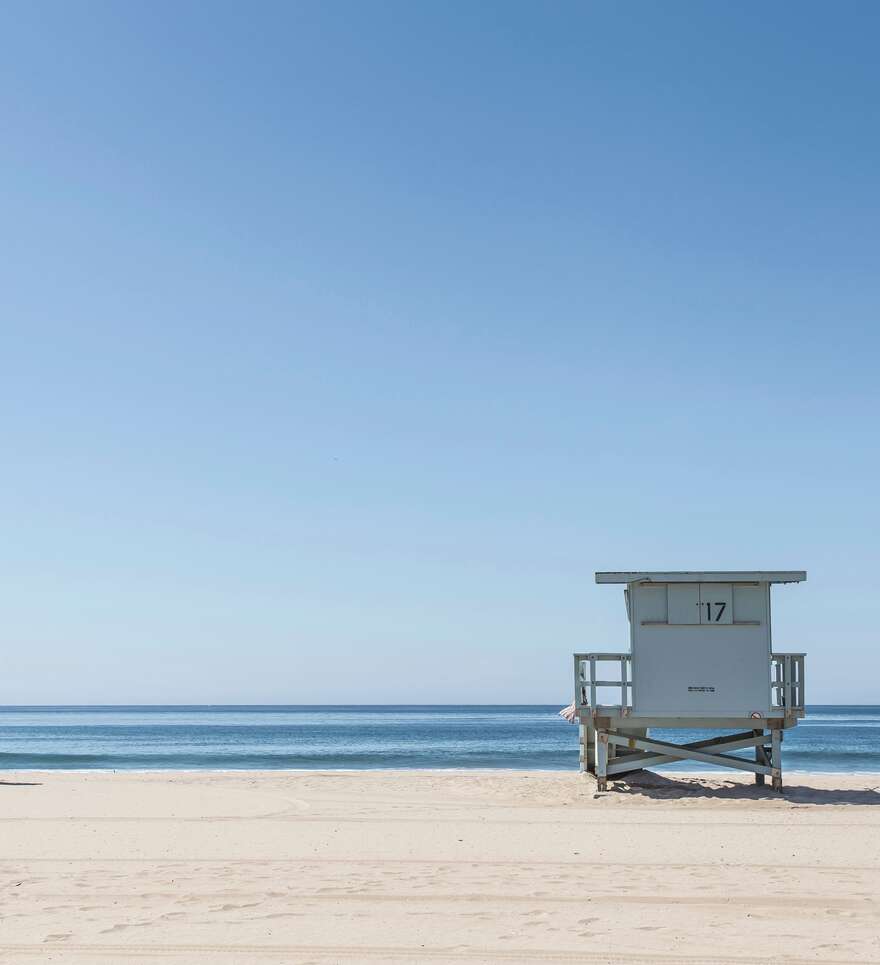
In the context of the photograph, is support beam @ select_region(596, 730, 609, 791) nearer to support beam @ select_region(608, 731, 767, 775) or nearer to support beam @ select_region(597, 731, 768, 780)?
support beam @ select_region(597, 731, 768, 780)

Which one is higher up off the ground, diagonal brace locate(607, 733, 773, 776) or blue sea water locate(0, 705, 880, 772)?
diagonal brace locate(607, 733, 773, 776)

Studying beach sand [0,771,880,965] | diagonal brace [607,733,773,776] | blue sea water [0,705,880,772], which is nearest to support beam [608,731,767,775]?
diagonal brace [607,733,773,776]

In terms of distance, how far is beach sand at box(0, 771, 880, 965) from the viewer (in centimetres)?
817

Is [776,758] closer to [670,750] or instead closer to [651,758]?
[670,750]

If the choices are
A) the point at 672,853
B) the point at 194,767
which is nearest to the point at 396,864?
the point at 672,853

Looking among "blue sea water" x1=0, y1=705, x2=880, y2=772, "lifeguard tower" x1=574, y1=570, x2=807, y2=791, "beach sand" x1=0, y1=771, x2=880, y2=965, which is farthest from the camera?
"blue sea water" x1=0, y1=705, x2=880, y2=772

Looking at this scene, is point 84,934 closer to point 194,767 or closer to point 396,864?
point 396,864

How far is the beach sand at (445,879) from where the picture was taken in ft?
26.8

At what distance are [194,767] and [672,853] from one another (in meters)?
29.0

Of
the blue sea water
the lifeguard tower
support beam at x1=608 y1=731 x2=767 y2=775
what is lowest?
the blue sea water

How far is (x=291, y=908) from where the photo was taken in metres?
9.48

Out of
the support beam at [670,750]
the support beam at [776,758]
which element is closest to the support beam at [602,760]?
the support beam at [670,750]

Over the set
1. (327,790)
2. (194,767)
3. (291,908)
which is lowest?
(194,767)

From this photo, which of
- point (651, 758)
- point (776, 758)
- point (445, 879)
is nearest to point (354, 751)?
point (651, 758)
